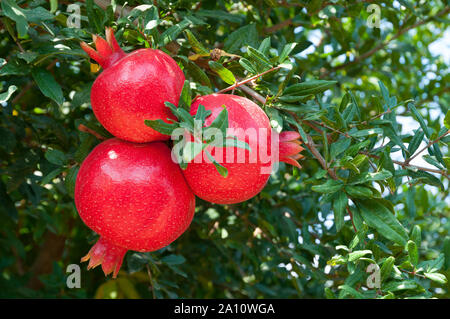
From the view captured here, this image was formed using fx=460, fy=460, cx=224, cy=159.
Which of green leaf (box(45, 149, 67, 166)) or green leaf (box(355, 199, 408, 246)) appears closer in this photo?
green leaf (box(355, 199, 408, 246))

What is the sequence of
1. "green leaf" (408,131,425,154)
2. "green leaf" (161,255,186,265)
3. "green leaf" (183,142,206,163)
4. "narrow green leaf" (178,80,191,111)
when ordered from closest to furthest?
1. "green leaf" (183,142,206,163)
2. "narrow green leaf" (178,80,191,111)
3. "green leaf" (408,131,425,154)
4. "green leaf" (161,255,186,265)

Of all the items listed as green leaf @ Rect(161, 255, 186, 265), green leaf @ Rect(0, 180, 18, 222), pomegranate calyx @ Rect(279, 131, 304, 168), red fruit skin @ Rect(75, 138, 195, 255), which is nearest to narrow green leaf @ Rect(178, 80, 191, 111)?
red fruit skin @ Rect(75, 138, 195, 255)

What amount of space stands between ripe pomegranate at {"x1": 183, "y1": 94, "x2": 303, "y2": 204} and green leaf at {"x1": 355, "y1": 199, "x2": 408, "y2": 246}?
232 millimetres

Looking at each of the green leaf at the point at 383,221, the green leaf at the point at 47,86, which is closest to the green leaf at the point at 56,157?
the green leaf at the point at 47,86

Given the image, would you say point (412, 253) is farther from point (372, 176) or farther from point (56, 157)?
point (56, 157)

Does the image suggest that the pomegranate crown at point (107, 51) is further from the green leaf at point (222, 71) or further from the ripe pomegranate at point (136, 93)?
the green leaf at point (222, 71)

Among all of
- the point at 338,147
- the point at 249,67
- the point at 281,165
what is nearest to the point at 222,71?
the point at 249,67

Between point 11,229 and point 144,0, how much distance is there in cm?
140

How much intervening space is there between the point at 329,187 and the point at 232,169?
0.72 ft

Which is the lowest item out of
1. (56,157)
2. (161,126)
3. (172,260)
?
(172,260)

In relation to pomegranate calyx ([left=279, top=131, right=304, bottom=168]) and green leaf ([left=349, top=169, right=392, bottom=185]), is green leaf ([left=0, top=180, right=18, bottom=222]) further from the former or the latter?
green leaf ([left=349, top=169, right=392, bottom=185])

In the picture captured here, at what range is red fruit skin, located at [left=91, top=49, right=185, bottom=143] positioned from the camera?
77 centimetres

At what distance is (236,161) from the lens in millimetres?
784

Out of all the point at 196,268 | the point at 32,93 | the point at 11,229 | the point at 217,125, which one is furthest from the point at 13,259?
the point at 217,125
